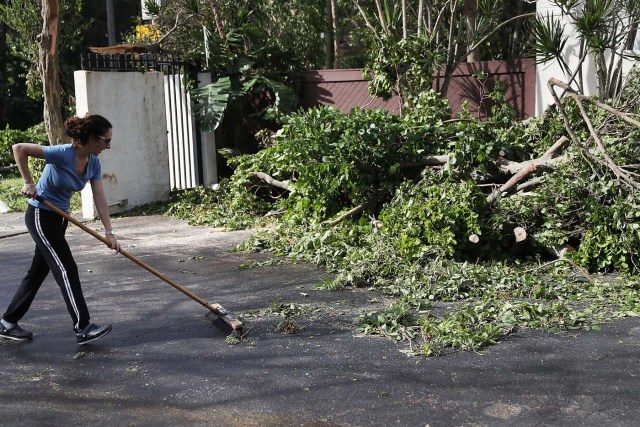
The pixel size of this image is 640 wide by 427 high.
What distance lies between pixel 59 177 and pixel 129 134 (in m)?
7.01

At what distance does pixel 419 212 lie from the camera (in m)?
Answer: 8.46

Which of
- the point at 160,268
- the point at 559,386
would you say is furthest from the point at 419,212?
the point at 559,386

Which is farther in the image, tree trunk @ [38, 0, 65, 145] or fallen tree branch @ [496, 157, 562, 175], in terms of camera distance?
tree trunk @ [38, 0, 65, 145]

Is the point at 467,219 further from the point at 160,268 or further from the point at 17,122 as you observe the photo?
the point at 17,122

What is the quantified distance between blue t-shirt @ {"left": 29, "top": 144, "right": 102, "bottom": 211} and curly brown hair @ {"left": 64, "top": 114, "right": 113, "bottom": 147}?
96 mm

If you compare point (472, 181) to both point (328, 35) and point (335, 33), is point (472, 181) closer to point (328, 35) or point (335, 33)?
point (328, 35)

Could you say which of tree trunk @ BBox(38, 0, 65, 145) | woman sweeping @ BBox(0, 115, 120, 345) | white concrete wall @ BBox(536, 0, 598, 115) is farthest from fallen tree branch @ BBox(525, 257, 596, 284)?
tree trunk @ BBox(38, 0, 65, 145)

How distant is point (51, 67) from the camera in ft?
44.1

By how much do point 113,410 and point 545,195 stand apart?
5033 mm

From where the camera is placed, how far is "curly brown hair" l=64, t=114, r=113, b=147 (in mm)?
6105

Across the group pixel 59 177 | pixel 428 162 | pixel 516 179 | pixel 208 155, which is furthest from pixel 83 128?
pixel 208 155

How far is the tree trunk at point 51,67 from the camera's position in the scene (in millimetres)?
13008

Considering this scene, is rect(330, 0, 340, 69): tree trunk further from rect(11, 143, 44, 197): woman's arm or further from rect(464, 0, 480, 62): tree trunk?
rect(11, 143, 44, 197): woman's arm

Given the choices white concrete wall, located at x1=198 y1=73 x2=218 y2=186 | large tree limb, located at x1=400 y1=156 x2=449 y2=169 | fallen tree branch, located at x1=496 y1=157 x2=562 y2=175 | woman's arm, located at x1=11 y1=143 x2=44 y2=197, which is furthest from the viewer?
white concrete wall, located at x1=198 y1=73 x2=218 y2=186
